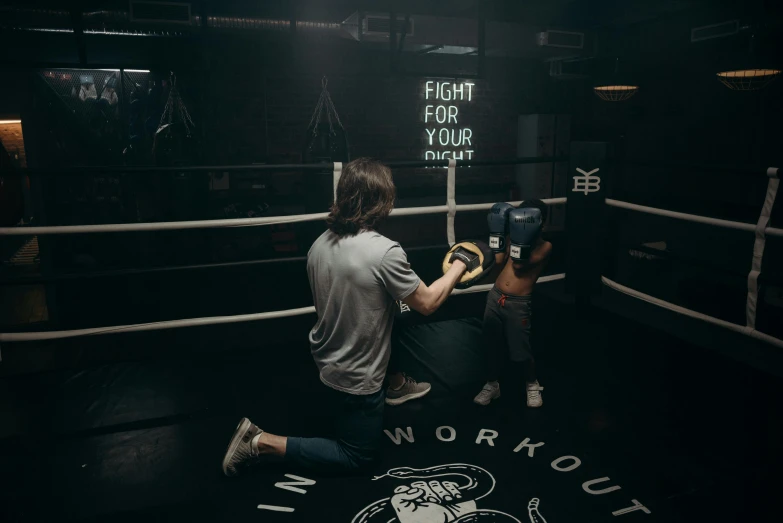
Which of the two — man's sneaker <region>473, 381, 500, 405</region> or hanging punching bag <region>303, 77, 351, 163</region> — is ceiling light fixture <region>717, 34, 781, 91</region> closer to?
hanging punching bag <region>303, 77, 351, 163</region>

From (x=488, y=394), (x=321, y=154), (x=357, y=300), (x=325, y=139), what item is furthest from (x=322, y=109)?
(x=357, y=300)

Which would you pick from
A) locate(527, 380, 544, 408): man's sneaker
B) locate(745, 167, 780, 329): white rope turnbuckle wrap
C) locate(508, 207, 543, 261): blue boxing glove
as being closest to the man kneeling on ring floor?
locate(508, 207, 543, 261): blue boxing glove

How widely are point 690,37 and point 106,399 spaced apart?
529 centimetres

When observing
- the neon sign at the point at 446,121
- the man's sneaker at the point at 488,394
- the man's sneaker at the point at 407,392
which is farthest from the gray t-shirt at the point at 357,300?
the neon sign at the point at 446,121

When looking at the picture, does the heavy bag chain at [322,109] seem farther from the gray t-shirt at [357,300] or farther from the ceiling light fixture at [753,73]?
the gray t-shirt at [357,300]

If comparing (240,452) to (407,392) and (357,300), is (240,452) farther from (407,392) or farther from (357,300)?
(407,392)

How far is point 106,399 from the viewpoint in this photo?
251cm

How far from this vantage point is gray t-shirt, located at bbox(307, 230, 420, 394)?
181cm

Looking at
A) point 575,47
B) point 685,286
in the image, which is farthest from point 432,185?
point 685,286

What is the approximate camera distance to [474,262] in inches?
80.4

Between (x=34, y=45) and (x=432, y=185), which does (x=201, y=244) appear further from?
(x=432, y=185)

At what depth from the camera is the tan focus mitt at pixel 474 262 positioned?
6.68ft

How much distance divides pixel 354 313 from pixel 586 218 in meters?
1.82

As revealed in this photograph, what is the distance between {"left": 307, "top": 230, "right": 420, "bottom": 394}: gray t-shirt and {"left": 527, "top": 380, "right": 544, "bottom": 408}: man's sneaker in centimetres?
80
